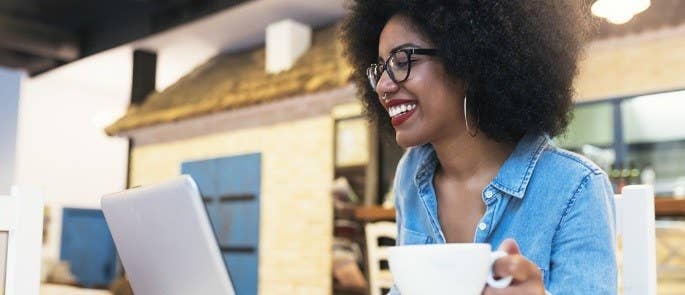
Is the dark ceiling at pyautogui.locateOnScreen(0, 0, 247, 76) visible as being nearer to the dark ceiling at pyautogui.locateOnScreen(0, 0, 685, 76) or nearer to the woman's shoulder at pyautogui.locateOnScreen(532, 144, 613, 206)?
the dark ceiling at pyautogui.locateOnScreen(0, 0, 685, 76)

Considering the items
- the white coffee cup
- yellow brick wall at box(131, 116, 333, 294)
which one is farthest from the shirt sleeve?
yellow brick wall at box(131, 116, 333, 294)

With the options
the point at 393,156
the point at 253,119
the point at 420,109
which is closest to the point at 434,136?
the point at 420,109

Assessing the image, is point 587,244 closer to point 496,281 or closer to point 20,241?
point 496,281

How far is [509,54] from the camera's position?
105 centimetres

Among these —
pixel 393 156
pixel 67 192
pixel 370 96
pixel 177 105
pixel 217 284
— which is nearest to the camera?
pixel 217 284

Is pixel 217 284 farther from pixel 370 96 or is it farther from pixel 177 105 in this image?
pixel 177 105

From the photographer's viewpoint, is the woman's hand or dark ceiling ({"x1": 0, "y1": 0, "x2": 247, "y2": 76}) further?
dark ceiling ({"x1": 0, "y1": 0, "x2": 247, "y2": 76})

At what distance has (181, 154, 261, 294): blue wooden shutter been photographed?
5.61 metres

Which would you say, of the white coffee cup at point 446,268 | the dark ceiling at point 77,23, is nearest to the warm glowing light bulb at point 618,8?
the white coffee cup at point 446,268

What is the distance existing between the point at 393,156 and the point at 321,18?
5.02 ft

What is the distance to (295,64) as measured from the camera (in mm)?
5391

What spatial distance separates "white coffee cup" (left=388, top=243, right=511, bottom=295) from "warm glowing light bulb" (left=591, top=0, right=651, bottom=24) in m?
2.87

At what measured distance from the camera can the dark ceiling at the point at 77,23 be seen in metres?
5.88

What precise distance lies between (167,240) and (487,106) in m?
0.54
